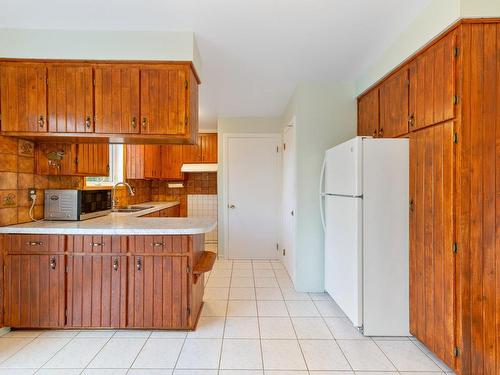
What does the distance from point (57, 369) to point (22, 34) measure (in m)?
2.49

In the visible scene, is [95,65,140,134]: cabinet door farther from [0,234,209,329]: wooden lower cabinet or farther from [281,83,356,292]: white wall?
[281,83,356,292]: white wall

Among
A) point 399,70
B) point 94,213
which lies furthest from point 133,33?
point 399,70

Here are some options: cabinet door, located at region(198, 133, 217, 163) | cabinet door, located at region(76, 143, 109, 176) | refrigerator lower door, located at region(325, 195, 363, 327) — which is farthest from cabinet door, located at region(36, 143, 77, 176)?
cabinet door, located at region(198, 133, 217, 163)

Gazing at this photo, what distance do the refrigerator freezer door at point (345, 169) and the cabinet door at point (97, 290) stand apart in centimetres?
192

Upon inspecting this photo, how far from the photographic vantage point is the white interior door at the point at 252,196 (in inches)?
177

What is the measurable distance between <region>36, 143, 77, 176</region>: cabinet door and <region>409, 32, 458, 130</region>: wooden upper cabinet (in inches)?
120

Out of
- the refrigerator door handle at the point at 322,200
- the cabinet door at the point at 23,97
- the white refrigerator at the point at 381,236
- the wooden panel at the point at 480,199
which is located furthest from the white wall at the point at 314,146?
the cabinet door at the point at 23,97

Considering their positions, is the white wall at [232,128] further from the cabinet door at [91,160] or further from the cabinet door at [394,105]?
the cabinet door at [394,105]

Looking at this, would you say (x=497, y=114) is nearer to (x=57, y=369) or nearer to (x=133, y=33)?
(x=133, y=33)

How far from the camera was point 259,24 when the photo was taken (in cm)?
203

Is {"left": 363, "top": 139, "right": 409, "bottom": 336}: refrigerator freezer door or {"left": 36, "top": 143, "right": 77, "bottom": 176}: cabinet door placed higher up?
{"left": 36, "top": 143, "right": 77, "bottom": 176}: cabinet door

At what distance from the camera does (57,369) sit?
5.90 ft

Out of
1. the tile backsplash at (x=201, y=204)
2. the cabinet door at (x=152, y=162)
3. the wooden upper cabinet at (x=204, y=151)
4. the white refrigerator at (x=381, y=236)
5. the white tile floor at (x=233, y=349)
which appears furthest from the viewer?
the tile backsplash at (x=201, y=204)

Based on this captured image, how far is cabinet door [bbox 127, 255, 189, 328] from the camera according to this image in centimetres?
220
